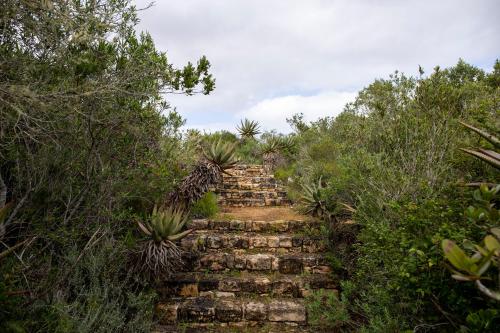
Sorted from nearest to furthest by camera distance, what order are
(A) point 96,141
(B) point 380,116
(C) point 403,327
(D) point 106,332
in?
(C) point 403,327, (D) point 106,332, (A) point 96,141, (B) point 380,116

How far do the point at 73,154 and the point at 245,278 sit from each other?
10.8 feet

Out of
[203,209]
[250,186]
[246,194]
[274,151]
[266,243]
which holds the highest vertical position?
[274,151]

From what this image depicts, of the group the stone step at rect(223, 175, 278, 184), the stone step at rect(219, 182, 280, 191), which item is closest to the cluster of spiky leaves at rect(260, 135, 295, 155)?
the stone step at rect(223, 175, 278, 184)

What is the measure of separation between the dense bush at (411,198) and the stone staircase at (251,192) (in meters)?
1.47

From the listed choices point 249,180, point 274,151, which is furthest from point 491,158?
point 274,151

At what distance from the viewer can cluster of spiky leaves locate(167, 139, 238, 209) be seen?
7.25m

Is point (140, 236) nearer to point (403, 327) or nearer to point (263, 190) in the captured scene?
point (403, 327)

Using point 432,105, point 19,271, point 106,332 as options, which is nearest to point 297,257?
point 106,332

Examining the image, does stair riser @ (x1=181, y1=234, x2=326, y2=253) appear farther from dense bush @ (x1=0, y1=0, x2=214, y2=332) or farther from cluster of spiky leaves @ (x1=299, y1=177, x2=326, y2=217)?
dense bush @ (x1=0, y1=0, x2=214, y2=332)

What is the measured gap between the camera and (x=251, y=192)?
10094 mm

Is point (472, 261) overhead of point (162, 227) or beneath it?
overhead

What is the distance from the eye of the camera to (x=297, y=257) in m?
5.90

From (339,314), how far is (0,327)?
12.0ft

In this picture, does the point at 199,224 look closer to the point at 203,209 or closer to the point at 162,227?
the point at 203,209
